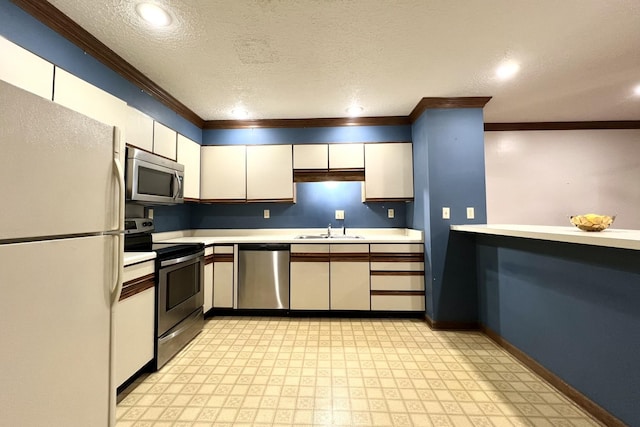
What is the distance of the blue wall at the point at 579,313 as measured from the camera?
1.35 m

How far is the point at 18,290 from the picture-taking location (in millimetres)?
818

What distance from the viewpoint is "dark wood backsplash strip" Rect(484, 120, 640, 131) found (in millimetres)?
3674

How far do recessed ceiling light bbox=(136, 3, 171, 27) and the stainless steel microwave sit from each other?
2.92ft

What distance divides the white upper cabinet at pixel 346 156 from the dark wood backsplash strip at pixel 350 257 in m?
1.07

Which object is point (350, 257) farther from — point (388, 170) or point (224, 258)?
point (224, 258)

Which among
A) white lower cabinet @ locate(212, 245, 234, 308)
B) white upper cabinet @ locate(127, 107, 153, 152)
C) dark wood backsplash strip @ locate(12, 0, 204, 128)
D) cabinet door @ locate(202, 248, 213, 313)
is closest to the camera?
dark wood backsplash strip @ locate(12, 0, 204, 128)

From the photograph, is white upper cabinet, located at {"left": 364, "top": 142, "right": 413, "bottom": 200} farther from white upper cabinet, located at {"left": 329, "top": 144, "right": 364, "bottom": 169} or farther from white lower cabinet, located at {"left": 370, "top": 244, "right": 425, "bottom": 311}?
white lower cabinet, located at {"left": 370, "top": 244, "right": 425, "bottom": 311}

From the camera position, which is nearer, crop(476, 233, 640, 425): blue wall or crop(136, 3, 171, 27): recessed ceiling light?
crop(476, 233, 640, 425): blue wall

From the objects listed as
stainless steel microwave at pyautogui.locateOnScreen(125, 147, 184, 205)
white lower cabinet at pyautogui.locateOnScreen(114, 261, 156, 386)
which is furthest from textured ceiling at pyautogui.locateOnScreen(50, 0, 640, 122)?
white lower cabinet at pyautogui.locateOnScreen(114, 261, 156, 386)

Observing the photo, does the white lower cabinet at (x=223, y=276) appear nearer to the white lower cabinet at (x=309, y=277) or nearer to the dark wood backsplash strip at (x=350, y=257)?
the white lower cabinet at (x=309, y=277)

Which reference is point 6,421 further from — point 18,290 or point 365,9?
point 365,9

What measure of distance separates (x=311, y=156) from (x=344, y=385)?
2.46m

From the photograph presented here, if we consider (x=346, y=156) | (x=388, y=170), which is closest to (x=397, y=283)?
(x=388, y=170)

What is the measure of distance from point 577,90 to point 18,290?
4243 millimetres
